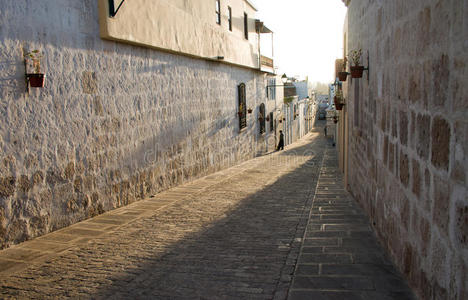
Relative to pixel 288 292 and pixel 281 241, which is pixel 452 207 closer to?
pixel 288 292

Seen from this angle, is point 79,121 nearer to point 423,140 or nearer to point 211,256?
point 211,256

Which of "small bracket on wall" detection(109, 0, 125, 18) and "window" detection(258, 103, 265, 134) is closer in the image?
"small bracket on wall" detection(109, 0, 125, 18)

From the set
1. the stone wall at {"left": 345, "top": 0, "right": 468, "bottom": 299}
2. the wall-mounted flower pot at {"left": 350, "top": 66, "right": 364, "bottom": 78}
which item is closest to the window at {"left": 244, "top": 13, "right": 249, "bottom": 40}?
the wall-mounted flower pot at {"left": 350, "top": 66, "right": 364, "bottom": 78}

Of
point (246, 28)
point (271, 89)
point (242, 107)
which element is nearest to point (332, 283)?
point (242, 107)

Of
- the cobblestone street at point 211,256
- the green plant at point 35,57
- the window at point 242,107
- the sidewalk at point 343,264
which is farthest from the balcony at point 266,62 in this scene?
the green plant at point 35,57

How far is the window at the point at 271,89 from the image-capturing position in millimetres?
23917

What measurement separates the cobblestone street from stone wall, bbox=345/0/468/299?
0.55 meters

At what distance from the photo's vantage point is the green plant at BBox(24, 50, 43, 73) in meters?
5.94

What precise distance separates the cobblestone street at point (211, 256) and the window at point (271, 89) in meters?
15.8

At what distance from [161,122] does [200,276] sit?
235 inches

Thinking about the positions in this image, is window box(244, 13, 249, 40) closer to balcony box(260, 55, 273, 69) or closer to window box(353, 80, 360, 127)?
balcony box(260, 55, 273, 69)

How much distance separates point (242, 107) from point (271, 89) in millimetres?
8019

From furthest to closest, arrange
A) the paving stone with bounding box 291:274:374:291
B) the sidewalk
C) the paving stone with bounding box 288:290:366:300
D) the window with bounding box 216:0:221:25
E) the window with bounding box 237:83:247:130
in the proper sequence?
1. the window with bounding box 237:83:247:130
2. the window with bounding box 216:0:221:25
3. the paving stone with bounding box 291:274:374:291
4. the sidewalk
5. the paving stone with bounding box 288:290:366:300

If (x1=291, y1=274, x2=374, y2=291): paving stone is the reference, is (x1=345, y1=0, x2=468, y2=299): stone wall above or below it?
above
